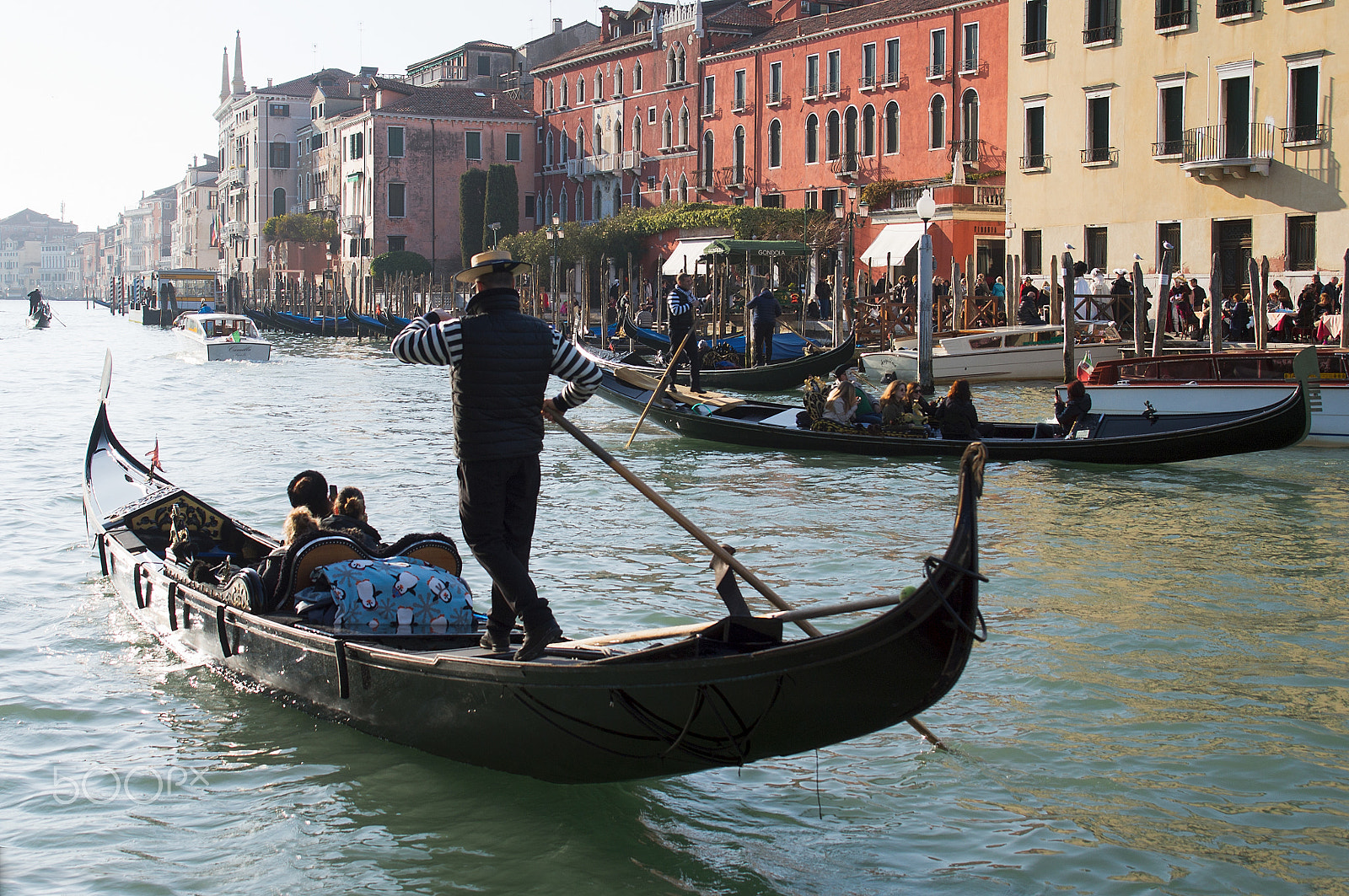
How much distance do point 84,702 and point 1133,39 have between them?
16391mm

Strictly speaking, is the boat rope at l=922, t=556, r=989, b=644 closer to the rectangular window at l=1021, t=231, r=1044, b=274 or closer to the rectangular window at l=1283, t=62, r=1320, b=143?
the rectangular window at l=1283, t=62, r=1320, b=143

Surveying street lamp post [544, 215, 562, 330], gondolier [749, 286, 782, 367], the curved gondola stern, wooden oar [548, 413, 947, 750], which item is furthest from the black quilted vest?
street lamp post [544, 215, 562, 330]

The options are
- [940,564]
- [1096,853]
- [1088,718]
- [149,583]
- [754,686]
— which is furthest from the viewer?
[149,583]

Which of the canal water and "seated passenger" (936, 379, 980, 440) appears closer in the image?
the canal water

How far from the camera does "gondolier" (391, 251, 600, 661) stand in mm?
3328

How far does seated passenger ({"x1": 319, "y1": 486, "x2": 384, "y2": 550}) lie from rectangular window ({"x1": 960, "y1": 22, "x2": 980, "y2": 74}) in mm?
20031

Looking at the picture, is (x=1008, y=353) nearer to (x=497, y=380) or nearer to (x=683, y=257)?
(x=683, y=257)

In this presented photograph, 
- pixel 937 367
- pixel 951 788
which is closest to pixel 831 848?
pixel 951 788

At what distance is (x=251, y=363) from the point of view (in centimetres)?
2322

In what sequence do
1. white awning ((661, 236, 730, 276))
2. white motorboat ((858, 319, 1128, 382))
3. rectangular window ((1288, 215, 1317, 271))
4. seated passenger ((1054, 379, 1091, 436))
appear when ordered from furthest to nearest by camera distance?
white awning ((661, 236, 730, 276)), white motorboat ((858, 319, 1128, 382)), rectangular window ((1288, 215, 1317, 271)), seated passenger ((1054, 379, 1091, 436))

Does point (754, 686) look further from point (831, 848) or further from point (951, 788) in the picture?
point (951, 788)

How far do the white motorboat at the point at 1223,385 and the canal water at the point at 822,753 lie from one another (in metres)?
2.33

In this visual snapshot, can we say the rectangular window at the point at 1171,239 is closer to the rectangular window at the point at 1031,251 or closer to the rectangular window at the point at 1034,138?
the rectangular window at the point at 1031,251

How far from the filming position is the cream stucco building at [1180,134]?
15.4 m
